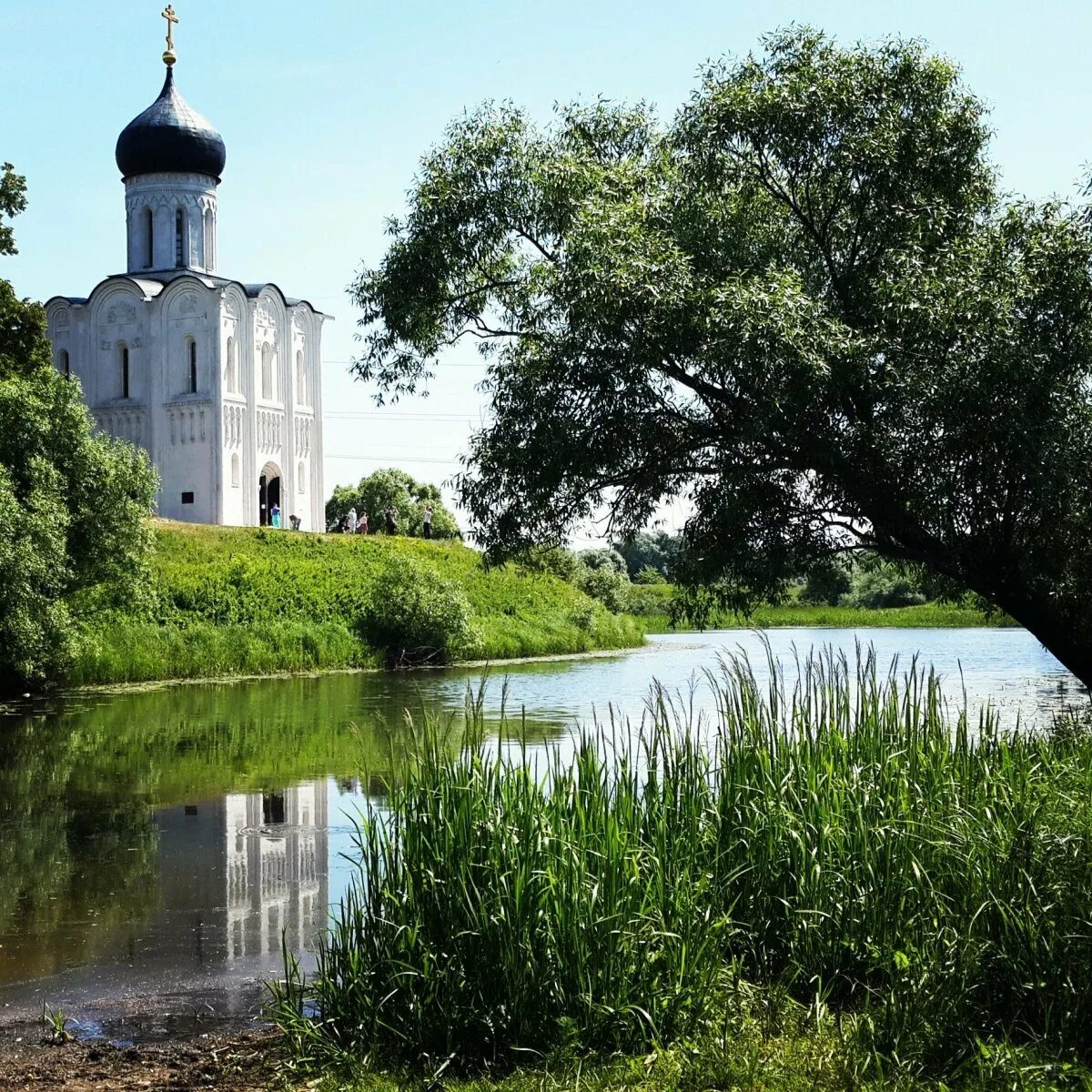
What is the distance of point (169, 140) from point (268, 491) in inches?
515

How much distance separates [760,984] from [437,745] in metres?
1.86

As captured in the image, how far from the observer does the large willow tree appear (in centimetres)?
1167

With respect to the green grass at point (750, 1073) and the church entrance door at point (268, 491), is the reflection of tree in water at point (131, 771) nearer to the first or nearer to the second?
the green grass at point (750, 1073)

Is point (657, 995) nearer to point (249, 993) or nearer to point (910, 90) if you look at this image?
point (249, 993)

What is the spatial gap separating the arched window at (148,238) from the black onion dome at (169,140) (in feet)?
5.34

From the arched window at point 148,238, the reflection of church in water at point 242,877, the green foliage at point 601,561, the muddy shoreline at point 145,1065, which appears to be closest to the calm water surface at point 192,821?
the reflection of church in water at point 242,877

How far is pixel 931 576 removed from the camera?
14.0m

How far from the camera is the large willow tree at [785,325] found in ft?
38.3

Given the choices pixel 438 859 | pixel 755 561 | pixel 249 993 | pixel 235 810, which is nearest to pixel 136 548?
pixel 235 810

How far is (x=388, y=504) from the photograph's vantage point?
76.8 metres

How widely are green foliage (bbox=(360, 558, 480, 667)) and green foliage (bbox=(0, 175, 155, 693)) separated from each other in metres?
10.6

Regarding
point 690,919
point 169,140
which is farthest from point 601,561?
point 690,919

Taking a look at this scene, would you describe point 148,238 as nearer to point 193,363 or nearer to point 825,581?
point 193,363

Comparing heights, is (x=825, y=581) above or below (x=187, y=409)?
below
